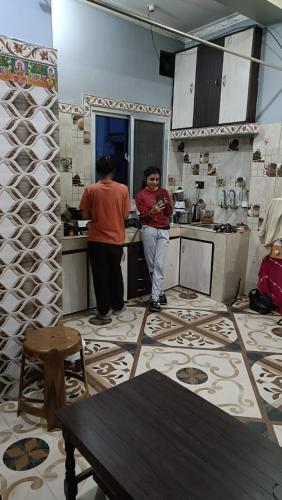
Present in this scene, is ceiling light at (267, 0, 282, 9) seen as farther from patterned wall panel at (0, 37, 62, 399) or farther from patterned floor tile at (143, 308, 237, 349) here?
patterned floor tile at (143, 308, 237, 349)

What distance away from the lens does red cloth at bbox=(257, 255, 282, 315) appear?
3.63 metres

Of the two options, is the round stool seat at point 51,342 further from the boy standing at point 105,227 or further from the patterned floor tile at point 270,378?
the patterned floor tile at point 270,378

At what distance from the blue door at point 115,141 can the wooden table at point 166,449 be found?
114 inches

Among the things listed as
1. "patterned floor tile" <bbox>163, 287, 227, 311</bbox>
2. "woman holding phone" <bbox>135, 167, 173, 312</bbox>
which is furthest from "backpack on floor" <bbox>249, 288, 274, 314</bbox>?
"woman holding phone" <bbox>135, 167, 173, 312</bbox>

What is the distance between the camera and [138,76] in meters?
4.11

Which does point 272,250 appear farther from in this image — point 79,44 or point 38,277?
point 79,44

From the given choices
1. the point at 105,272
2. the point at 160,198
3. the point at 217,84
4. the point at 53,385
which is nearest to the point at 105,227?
the point at 105,272

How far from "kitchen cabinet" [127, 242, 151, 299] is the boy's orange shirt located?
1.68 feet

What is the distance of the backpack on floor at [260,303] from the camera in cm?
371

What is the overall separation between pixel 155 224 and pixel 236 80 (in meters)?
1.72

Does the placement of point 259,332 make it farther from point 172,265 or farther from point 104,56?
point 104,56

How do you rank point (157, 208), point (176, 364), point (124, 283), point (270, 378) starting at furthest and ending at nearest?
point (124, 283)
point (157, 208)
point (176, 364)
point (270, 378)

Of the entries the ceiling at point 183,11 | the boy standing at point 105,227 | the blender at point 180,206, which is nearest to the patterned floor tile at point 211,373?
the boy standing at point 105,227

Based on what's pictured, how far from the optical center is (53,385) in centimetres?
204
